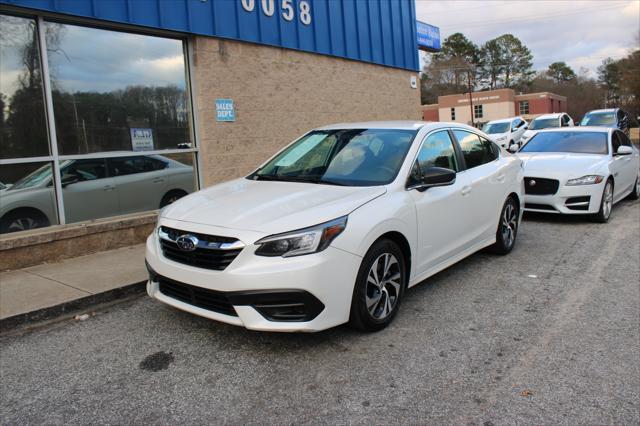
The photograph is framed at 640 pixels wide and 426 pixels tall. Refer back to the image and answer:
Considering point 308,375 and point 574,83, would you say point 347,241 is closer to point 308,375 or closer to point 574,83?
point 308,375

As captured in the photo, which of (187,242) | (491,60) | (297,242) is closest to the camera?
(297,242)

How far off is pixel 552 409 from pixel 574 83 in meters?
125

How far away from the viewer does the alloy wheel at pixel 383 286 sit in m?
Result: 3.98

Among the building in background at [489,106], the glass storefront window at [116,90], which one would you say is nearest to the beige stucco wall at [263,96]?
the glass storefront window at [116,90]

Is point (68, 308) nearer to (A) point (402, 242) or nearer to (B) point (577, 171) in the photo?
(A) point (402, 242)

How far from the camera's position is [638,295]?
4.93 m

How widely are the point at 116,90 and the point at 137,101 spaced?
0.35 m

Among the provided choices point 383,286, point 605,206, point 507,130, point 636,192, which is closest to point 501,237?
point 383,286

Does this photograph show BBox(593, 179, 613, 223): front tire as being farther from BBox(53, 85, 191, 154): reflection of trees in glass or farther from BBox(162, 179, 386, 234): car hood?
BBox(53, 85, 191, 154): reflection of trees in glass

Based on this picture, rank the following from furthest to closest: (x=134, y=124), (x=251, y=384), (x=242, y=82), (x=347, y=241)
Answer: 1. (x=242, y=82)
2. (x=134, y=124)
3. (x=347, y=241)
4. (x=251, y=384)

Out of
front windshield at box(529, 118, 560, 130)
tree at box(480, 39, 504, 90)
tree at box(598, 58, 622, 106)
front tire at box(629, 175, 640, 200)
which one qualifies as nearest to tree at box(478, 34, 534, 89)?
tree at box(480, 39, 504, 90)

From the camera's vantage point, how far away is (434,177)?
443 centimetres

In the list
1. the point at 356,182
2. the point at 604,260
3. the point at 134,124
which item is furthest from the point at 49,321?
the point at 604,260

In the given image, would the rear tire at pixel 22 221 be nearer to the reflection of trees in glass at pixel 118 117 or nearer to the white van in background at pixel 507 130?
the reflection of trees in glass at pixel 118 117
